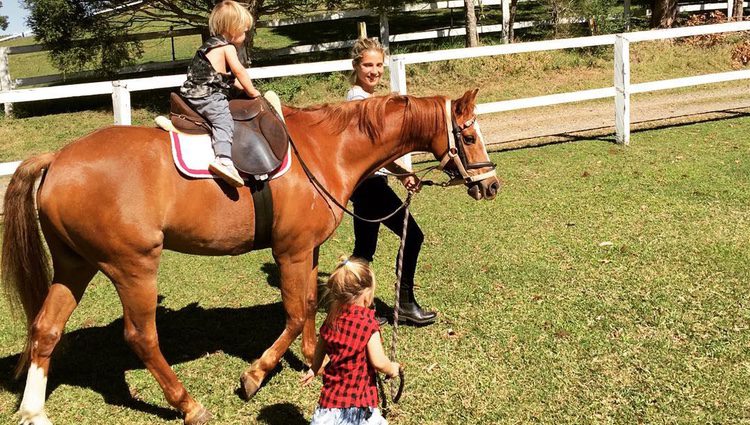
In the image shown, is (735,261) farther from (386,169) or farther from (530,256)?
(386,169)

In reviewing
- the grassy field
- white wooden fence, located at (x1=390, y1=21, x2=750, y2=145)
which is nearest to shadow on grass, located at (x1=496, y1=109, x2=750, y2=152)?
white wooden fence, located at (x1=390, y1=21, x2=750, y2=145)

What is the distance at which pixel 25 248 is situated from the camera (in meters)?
4.30

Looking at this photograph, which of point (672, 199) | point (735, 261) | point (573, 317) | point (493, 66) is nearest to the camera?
point (573, 317)

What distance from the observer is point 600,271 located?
240 inches

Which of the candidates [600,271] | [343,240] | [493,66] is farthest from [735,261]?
[493,66]

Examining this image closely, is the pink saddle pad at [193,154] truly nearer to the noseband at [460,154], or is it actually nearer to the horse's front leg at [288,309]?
the horse's front leg at [288,309]

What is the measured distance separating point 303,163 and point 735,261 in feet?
13.2

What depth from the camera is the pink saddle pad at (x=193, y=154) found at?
165 inches

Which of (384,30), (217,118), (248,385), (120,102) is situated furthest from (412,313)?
(384,30)

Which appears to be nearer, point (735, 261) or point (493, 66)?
point (735, 261)

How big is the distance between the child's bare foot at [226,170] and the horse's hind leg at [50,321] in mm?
1063

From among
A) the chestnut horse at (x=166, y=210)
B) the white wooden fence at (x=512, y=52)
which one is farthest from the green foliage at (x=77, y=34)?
the chestnut horse at (x=166, y=210)

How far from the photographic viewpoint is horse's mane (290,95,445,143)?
4.75 meters

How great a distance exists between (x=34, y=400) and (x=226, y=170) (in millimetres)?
1851
